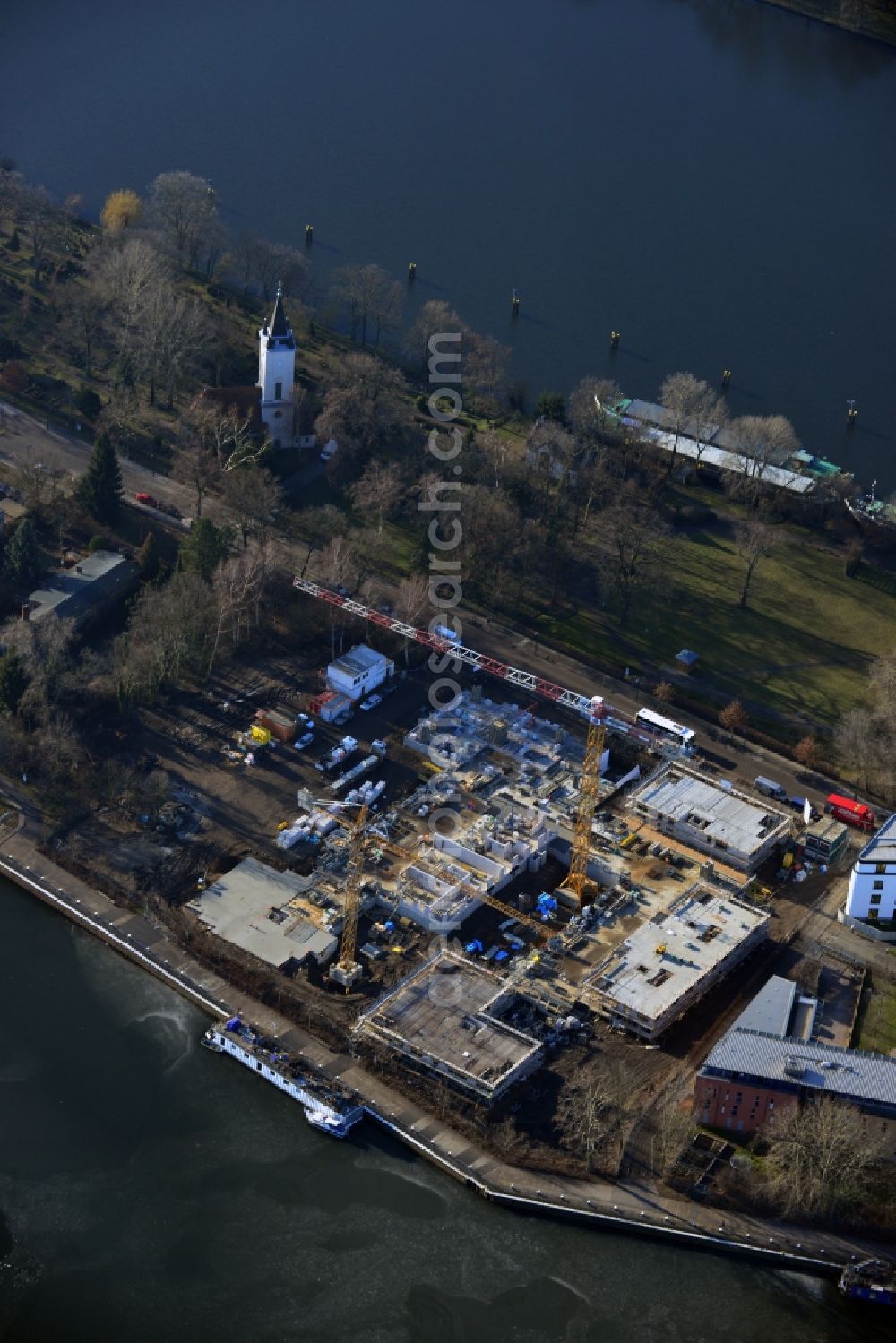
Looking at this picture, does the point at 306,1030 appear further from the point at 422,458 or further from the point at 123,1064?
the point at 422,458

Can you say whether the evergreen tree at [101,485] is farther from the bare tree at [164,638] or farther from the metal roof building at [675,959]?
the metal roof building at [675,959]

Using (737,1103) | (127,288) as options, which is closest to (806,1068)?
(737,1103)

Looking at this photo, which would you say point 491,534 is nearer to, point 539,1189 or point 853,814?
point 853,814

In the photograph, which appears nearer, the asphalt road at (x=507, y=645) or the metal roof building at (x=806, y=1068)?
the metal roof building at (x=806, y=1068)

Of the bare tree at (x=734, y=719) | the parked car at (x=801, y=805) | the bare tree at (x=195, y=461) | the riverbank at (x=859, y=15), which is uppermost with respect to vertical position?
the riverbank at (x=859, y=15)

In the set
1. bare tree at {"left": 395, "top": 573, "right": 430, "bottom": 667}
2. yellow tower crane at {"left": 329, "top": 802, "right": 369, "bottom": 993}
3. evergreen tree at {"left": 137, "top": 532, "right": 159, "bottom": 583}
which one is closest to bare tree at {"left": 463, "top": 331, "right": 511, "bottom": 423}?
bare tree at {"left": 395, "top": 573, "right": 430, "bottom": 667}

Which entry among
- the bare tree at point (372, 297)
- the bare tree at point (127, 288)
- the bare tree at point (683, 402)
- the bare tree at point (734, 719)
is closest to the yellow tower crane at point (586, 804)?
the bare tree at point (734, 719)
